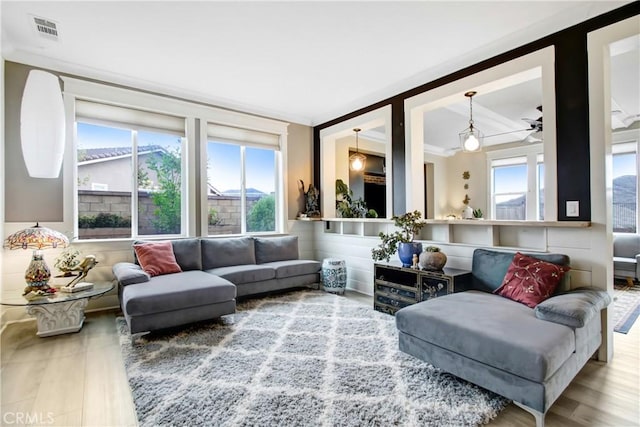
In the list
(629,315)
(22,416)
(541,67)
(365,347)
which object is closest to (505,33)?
(541,67)

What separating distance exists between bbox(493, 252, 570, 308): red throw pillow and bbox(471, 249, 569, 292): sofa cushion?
3.7 inches

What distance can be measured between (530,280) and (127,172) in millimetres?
4564

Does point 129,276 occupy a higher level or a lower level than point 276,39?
lower

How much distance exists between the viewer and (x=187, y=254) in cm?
381

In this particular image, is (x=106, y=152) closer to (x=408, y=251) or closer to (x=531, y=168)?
(x=408, y=251)

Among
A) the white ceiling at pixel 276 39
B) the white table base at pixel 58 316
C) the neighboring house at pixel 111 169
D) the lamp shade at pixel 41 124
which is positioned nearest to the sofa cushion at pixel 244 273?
the white table base at pixel 58 316

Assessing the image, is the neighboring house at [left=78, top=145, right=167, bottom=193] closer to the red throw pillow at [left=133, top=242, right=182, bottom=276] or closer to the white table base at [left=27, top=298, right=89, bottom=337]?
the red throw pillow at [left=133, top=242, right=182, bottom=276]

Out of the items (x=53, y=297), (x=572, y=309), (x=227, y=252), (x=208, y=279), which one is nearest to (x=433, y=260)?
(x=572, y=309)

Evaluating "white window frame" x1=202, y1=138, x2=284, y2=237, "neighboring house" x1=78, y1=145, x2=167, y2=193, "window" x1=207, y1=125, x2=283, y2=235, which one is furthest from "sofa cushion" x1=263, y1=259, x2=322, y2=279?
"neighboring house" x1=78, y1=145, x2=167, y2=193

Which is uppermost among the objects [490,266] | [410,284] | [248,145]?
[248,145]

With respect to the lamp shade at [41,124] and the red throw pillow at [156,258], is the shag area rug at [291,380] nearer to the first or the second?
the red throw pillow at [156,258]

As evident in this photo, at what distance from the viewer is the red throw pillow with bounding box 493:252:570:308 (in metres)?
2.28

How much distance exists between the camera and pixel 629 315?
3.44 m

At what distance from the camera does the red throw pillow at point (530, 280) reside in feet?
7.49
